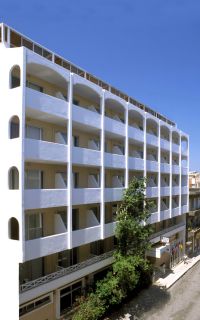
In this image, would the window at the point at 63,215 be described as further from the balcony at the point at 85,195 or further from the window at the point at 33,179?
the window at the point at 33,179

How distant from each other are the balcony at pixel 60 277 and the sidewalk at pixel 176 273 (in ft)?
32.9

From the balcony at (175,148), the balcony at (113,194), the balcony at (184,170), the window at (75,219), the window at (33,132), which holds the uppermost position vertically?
the balcony at (175,148)

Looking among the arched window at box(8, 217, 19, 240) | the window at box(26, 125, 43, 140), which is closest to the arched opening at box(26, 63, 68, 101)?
the window at box(26, 125, 43, 140)

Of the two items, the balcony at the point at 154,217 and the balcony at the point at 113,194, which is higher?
the balcony at the point at 113,194

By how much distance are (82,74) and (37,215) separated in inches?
492

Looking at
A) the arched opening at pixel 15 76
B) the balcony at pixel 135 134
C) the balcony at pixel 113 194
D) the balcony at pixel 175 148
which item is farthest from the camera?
the balcony at pixel 175 148

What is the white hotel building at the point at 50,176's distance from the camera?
55.9 feet

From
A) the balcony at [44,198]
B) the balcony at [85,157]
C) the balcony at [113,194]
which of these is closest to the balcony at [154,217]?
the balcony at [113,194]

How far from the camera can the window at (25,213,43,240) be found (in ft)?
61.9

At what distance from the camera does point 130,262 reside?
76.3ft

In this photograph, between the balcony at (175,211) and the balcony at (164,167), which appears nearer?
the balcony at (164,167)

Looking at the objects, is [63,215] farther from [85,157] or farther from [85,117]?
[85,117]

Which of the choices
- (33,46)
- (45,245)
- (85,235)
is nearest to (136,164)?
(85,235)

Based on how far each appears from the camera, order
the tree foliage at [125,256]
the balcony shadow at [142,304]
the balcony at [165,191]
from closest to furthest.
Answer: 1. the tree foliage at [125,256]
2. the balcony shadow at [142,304]
3. the balcony at [165,191]
